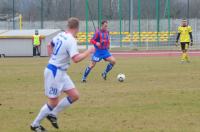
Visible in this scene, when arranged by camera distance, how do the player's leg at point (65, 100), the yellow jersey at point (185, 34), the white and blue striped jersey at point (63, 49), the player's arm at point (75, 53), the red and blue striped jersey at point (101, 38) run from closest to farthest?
the player's arm at point (75, 53) → the white and blue striped jersey at point (63, 49) → the player's leg at point (65, 100) → the red and blue striped jersey at point (101, 38) → the yellow jersey at point (185, 34)

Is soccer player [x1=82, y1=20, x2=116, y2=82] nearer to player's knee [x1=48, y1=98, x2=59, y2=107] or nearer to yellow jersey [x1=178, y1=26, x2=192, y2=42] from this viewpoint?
player's knee [x1=48, y1=98, x2=59, y2=107]

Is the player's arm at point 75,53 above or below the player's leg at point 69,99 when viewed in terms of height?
above

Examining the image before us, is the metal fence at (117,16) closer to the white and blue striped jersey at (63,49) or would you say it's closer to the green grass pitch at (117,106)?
the green grass pitch at (117,106)

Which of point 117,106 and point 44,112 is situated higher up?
point 44,112

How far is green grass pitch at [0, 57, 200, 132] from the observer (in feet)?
31.3

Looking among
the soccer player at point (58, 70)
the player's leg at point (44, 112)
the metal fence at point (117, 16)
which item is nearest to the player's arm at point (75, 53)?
the soccer player at point (58, 70)

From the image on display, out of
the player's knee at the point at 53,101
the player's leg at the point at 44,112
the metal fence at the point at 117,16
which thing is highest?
the metal fence at the point at 117,16

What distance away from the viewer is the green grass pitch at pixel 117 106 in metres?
9.55

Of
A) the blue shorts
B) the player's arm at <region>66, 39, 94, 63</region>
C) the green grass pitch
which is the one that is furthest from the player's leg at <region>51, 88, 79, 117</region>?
the blue shorts

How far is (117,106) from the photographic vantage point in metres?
11.9

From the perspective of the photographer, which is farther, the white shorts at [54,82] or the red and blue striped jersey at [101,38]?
the red and blue striped jersey at [101,38]

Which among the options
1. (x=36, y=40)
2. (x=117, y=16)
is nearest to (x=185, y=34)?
(x=36, y=40)

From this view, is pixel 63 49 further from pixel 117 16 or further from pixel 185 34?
pixel 117 16

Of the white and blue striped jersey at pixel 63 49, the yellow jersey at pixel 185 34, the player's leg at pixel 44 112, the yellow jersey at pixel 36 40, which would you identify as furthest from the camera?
the yellow jersey at pixel 36 40
